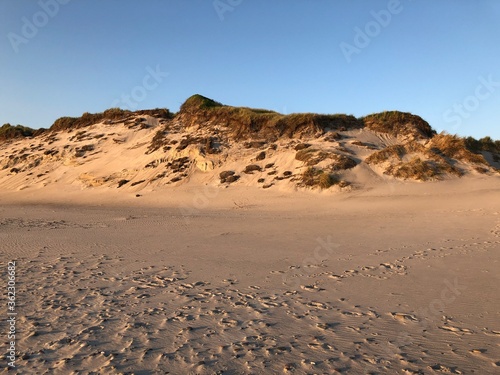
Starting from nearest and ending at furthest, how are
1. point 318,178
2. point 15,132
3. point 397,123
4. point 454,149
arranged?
1. point 318,178
2. point 454,149
3. point 397,123
4. point 15,132

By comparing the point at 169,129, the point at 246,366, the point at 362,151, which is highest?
the point at 169,129

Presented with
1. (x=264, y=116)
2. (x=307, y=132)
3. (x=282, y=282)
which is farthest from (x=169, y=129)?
(x=282, y=282)

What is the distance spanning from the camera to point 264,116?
2720cm

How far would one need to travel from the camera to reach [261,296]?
19.8ft

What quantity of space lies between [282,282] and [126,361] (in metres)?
3.29

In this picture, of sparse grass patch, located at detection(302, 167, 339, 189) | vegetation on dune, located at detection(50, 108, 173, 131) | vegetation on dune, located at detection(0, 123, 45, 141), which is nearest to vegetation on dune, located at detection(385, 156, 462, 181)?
sparse grass patch, located at detection(302, 167, 339, 189)

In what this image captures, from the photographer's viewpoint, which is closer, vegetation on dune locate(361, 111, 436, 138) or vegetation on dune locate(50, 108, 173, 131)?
vegetation on dune locate(361, 111, 436, 138)

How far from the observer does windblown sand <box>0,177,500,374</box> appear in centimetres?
409

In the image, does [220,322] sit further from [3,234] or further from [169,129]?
[169,129]

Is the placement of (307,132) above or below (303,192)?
above

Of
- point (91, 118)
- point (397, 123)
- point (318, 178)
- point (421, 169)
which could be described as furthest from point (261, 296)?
point (91, 118)

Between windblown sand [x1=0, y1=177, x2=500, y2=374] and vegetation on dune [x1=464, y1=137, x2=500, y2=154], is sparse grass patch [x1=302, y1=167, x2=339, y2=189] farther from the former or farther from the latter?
vegetation on dune [x1=464, y1=137, x2=500, y2=154]

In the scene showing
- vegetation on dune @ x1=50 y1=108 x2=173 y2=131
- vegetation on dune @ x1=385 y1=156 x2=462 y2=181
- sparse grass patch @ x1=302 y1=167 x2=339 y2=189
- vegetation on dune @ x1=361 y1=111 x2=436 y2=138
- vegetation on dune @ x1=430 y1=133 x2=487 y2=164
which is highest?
vegetation on dune @ x1=50 y1=108 x2=173 y2=131

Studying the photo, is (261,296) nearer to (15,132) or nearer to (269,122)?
(269,122)
